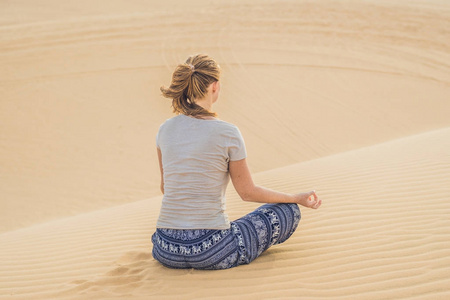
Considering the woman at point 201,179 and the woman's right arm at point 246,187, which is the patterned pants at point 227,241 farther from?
the woman's right arm at point 246,187

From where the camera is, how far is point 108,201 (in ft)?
27.9

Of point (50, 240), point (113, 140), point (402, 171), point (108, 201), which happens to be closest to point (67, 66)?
point (113, 140)

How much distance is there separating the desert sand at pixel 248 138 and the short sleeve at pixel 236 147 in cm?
85

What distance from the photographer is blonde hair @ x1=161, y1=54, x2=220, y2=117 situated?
320 cm

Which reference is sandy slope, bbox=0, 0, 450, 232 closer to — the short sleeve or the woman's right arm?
the woman's right arm

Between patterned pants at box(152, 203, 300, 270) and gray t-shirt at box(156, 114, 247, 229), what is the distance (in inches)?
2.9

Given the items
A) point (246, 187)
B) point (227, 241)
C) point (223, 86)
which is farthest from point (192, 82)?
point (223, 86)

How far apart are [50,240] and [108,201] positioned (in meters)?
3.43

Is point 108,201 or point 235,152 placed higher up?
point 108,201

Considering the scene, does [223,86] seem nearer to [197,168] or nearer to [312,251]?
[312,251]

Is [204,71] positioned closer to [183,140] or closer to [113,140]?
[183,140]

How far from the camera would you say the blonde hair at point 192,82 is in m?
3.20

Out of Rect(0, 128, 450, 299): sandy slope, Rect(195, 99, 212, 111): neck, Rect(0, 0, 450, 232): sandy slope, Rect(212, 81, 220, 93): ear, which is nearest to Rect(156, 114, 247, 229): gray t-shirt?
Rect(195, 99, 212, 111): neck

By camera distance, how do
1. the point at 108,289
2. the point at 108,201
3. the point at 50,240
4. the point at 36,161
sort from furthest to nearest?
the point at 36,161
the point at 108,201
the point at 50,240
the point at 108,289
